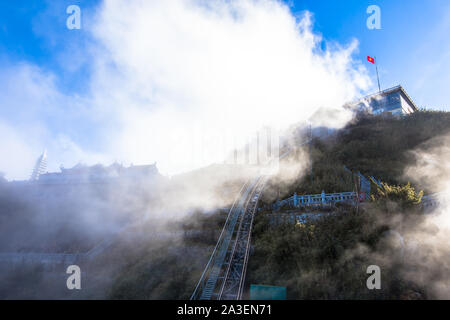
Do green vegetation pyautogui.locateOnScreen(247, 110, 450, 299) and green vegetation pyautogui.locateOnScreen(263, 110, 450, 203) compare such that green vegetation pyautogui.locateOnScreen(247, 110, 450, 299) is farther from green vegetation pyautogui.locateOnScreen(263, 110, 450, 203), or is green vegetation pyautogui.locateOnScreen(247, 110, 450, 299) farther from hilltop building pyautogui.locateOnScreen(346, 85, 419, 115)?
hilltop building pyautogui.locateOnScreen(346, 85, 419, 115)

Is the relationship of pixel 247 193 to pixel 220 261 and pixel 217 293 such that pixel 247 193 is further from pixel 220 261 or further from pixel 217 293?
pixel 217 293

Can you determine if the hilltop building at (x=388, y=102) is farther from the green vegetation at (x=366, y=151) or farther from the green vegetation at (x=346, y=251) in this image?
the green vegetation at (x=346, y=251)

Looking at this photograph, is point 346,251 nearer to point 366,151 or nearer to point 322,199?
point 322,199

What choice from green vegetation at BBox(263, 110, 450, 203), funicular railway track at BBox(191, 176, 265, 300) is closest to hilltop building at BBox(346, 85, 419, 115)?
green vegetation at BBox(263, 110, 450, 203)

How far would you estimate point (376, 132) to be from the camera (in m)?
26.9

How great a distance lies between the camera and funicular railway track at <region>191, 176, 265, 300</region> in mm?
10297

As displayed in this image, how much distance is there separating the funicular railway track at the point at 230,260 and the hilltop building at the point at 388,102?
29.0 meters

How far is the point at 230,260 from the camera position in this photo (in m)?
12.0

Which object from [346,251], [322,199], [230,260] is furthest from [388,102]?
[230,260]

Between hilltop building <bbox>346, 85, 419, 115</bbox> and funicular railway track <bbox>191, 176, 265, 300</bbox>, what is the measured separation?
2902cm
